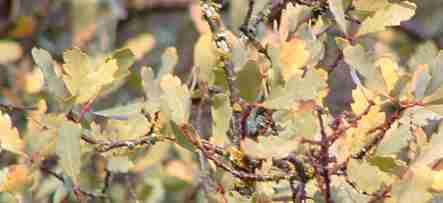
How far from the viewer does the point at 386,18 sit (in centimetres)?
74

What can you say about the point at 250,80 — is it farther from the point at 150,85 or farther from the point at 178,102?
the point at 150,85

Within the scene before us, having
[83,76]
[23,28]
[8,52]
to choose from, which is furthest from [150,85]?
[23,28]

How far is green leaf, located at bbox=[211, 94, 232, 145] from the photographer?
698 millimetres

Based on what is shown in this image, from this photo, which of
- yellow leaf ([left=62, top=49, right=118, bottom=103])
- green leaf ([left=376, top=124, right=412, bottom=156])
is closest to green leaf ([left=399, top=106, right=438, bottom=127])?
green leaf ([left=376, top=124, right=412, bottom=156])

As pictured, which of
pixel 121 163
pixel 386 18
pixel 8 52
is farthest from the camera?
pixel 8 52

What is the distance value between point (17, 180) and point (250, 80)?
10.1 inches

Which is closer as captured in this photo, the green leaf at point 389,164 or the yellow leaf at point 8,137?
the green leaf at point 389,164

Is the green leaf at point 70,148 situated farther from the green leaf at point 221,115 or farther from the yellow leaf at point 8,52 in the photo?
the yellow leaf at point 8,52

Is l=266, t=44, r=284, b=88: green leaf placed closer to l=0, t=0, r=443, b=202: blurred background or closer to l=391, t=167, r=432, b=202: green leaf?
l=391, t=167, r=432, b=202: green leaf

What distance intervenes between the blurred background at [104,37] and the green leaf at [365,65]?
817 millimetres

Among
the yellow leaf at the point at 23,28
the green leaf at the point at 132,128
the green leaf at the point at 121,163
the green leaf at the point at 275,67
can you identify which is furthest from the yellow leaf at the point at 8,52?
the green leaf at the point at 275,67

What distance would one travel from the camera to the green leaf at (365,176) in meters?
0.66

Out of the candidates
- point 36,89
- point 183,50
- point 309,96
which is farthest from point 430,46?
point 183,50

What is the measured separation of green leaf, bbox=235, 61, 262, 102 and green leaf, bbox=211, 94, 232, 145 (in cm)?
2
